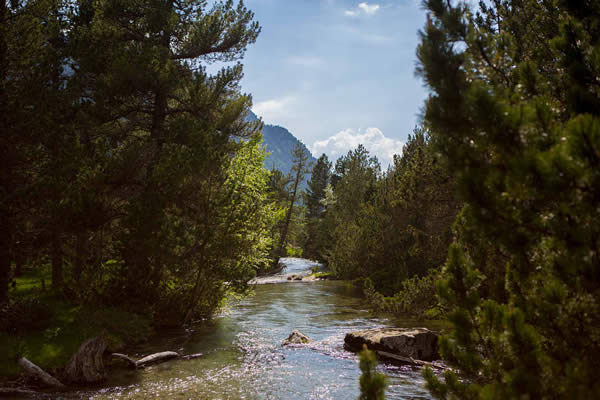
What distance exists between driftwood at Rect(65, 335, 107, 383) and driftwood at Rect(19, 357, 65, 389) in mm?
342

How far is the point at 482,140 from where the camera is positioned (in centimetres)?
340

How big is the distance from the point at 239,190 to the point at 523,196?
13876 millimetres

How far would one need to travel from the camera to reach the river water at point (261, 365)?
9062mm

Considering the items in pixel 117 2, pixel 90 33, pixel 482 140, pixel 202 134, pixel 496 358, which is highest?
pixel 117 2

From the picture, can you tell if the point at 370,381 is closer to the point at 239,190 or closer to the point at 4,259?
the point at 4,259

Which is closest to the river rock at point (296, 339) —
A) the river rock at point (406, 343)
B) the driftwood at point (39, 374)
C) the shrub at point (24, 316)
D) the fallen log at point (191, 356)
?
the river rock at point (406, 343)

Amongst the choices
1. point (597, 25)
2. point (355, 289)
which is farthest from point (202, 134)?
point (355, 289)

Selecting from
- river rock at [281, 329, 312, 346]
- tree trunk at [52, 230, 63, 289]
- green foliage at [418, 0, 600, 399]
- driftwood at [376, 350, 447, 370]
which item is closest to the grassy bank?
tree trunk at [52, 230, 63, 289]

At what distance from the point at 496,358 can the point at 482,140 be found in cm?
196

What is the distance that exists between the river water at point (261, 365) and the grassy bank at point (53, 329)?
961 mm

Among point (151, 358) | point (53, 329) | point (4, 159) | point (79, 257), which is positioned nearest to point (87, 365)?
point (151, 358)

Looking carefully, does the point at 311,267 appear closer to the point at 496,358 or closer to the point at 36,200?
the point at 36,200

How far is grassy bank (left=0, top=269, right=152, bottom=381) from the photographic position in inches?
383

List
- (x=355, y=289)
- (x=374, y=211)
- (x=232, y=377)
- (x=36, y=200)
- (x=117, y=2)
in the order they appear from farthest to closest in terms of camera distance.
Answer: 1. (x=355, y=289)
2. (x=374, y=211)
3. (x=117, y=2)
4. (x=36, y=200)
5. (x=232, y=377)
